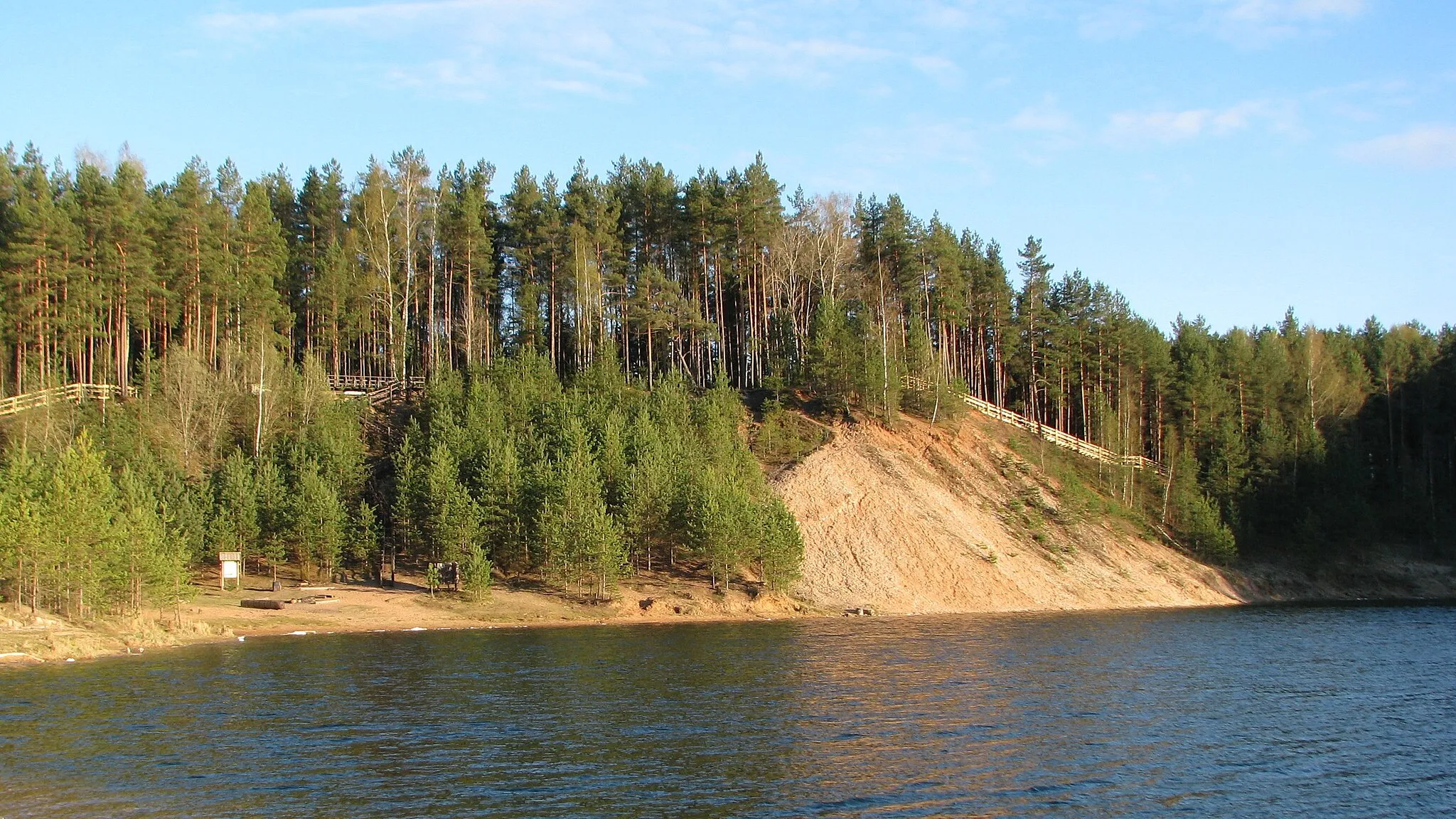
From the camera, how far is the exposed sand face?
7269cm

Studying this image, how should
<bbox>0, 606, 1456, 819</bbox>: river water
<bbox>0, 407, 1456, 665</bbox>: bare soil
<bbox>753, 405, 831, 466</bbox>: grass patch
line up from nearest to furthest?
<bbox>0, 606, 1456, 819</bbox>: river water
<bbox>0, 407, 1456, 665</bbox>: bare soil
<bbox>753, 405, 831, 466</bbox>: grass patch

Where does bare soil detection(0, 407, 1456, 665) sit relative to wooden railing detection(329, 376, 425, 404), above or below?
below

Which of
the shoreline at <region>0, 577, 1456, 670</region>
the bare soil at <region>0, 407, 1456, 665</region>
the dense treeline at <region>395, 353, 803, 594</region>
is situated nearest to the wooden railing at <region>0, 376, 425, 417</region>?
the dense treeline at <region>395, 353, 803, 594</region>

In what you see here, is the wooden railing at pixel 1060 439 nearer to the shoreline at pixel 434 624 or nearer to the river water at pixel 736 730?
the shoreline at pixel 434 624

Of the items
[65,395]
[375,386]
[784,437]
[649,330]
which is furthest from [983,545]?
[65,395]

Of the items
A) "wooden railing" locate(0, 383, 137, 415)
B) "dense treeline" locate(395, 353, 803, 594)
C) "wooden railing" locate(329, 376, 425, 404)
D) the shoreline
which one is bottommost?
the shoreline

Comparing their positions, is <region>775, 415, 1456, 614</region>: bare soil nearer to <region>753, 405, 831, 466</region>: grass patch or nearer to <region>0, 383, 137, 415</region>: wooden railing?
<region>753, 405, 831, 466</region>: grass patch

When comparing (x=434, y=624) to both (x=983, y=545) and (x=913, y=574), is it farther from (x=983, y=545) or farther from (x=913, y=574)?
(x=983, y=545)

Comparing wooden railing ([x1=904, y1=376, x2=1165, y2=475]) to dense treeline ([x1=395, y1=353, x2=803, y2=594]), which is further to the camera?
wooden railing ([x1=904, y1=376, x2=1165, y2=475])

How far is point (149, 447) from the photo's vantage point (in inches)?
2854

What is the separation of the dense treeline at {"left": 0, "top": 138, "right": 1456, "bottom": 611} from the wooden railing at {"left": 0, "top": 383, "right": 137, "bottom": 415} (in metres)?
1.65

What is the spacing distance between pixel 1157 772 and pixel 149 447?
222ft

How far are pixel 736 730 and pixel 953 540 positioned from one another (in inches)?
1868

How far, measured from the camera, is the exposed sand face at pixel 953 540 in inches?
2862
